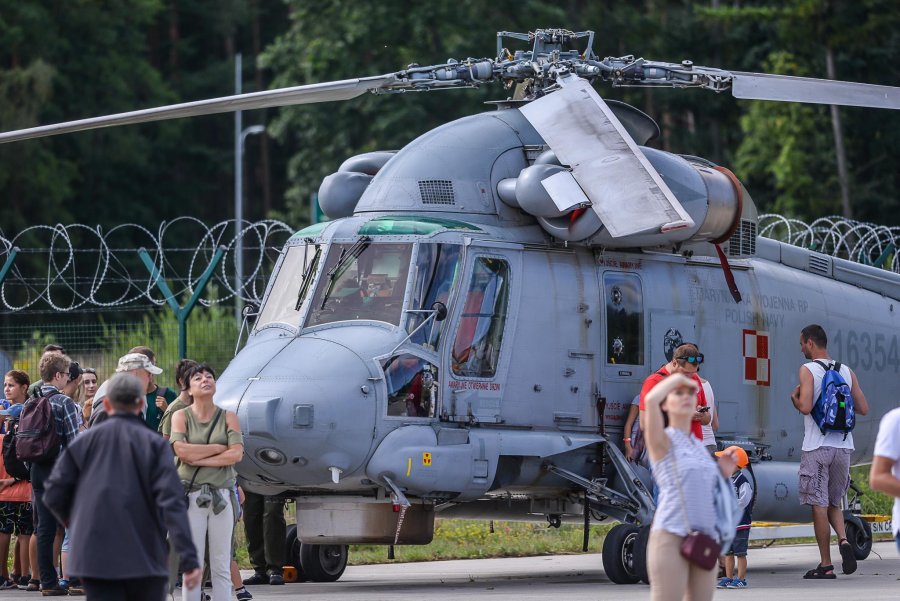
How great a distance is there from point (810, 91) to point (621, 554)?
13.5 feet

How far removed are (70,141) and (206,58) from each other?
1066 centimetres

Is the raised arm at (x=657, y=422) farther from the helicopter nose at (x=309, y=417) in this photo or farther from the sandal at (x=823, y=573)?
the sandal at (x=823, y=573)

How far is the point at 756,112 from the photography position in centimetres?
4453

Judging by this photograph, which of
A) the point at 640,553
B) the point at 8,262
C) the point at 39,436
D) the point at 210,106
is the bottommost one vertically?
the point at 640,553

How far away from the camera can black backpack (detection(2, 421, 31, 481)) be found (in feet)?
42.5

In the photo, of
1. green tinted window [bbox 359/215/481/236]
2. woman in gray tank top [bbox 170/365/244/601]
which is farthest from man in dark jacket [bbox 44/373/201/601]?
green tinted window [bbox 359/215/481/236]

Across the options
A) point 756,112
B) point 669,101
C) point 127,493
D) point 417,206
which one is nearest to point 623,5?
point 669,101

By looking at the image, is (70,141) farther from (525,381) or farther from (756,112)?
(525,381)

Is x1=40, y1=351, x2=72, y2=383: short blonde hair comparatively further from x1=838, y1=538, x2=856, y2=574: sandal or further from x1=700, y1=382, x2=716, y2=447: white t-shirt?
x1=838, y1=538, x2=856, y2=574: sandal

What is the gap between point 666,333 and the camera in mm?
14016

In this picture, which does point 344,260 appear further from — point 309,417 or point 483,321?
point 309,417

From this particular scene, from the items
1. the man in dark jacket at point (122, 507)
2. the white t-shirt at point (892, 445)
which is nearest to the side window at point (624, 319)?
the white t-shirt at point (892, 445)

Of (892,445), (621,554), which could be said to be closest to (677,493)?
(892,445)

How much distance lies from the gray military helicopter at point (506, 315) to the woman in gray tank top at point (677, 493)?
346cm
